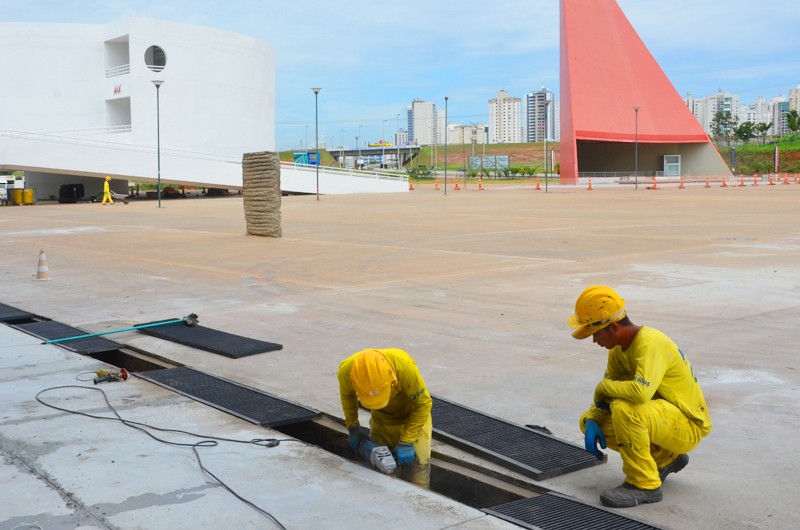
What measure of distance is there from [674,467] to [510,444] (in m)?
1.05

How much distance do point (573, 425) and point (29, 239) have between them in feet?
64.0

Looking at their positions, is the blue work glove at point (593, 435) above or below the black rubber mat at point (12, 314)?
above

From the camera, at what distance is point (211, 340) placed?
8.56m

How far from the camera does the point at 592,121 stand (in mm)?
61781

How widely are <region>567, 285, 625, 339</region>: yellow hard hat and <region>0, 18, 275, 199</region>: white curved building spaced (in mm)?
44435

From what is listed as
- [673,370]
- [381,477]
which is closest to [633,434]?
[673,370]

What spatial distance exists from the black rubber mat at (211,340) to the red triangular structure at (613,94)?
53411mm

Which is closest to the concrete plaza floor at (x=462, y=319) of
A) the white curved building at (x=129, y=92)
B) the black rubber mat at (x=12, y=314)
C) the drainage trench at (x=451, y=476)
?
the drainage trench at (x=451, y=476)

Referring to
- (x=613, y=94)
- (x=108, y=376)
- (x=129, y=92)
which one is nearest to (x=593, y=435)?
(x=108, y=376)

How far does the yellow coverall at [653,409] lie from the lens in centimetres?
429

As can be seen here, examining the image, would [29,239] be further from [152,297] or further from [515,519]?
[515,519]

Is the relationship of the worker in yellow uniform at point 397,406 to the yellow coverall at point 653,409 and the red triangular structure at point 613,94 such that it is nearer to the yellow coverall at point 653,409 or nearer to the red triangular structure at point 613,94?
the yellow coverall at point 653,409

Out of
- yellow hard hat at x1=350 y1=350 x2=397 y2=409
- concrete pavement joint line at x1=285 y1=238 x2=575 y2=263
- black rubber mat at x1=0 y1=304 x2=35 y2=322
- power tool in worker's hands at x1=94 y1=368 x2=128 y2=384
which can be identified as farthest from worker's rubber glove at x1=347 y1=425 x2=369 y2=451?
concrete pavement joint line at x1=285 y1=238 x2=575 y2=263

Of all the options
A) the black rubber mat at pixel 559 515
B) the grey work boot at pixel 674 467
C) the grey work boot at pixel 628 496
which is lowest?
the black rubber mat at pixel 559 515
